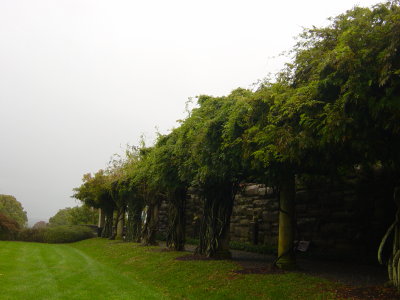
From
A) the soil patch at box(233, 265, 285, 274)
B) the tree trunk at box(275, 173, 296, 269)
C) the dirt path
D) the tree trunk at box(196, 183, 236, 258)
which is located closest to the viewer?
the dirt path

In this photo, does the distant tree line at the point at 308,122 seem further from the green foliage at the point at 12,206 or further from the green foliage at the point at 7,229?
the green foliage at the point at 12,206

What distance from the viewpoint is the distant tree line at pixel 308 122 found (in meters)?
6.06

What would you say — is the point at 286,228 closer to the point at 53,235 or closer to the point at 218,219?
the point at 218,219

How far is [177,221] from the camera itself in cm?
1644

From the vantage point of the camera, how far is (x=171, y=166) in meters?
13.3

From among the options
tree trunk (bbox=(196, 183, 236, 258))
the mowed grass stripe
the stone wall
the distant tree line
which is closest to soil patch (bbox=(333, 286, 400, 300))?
the distant tree line

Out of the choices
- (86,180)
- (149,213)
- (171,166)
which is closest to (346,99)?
(171,166)

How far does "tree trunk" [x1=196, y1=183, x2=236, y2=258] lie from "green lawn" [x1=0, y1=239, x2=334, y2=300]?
1148 mm

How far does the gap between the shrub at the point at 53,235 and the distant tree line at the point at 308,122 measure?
1893 centimetres

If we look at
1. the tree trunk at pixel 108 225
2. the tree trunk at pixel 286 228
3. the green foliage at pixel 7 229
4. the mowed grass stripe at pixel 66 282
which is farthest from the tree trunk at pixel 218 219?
the green foliage at pixel 7 229

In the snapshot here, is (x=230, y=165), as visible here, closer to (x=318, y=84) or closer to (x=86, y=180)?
(x=318, y=84)

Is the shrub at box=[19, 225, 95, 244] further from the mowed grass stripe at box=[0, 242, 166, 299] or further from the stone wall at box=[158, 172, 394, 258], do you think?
the stone wall at box=[158, 172, 394, 258]

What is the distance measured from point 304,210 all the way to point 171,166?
556 cm

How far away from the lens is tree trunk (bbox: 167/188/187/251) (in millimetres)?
16078
